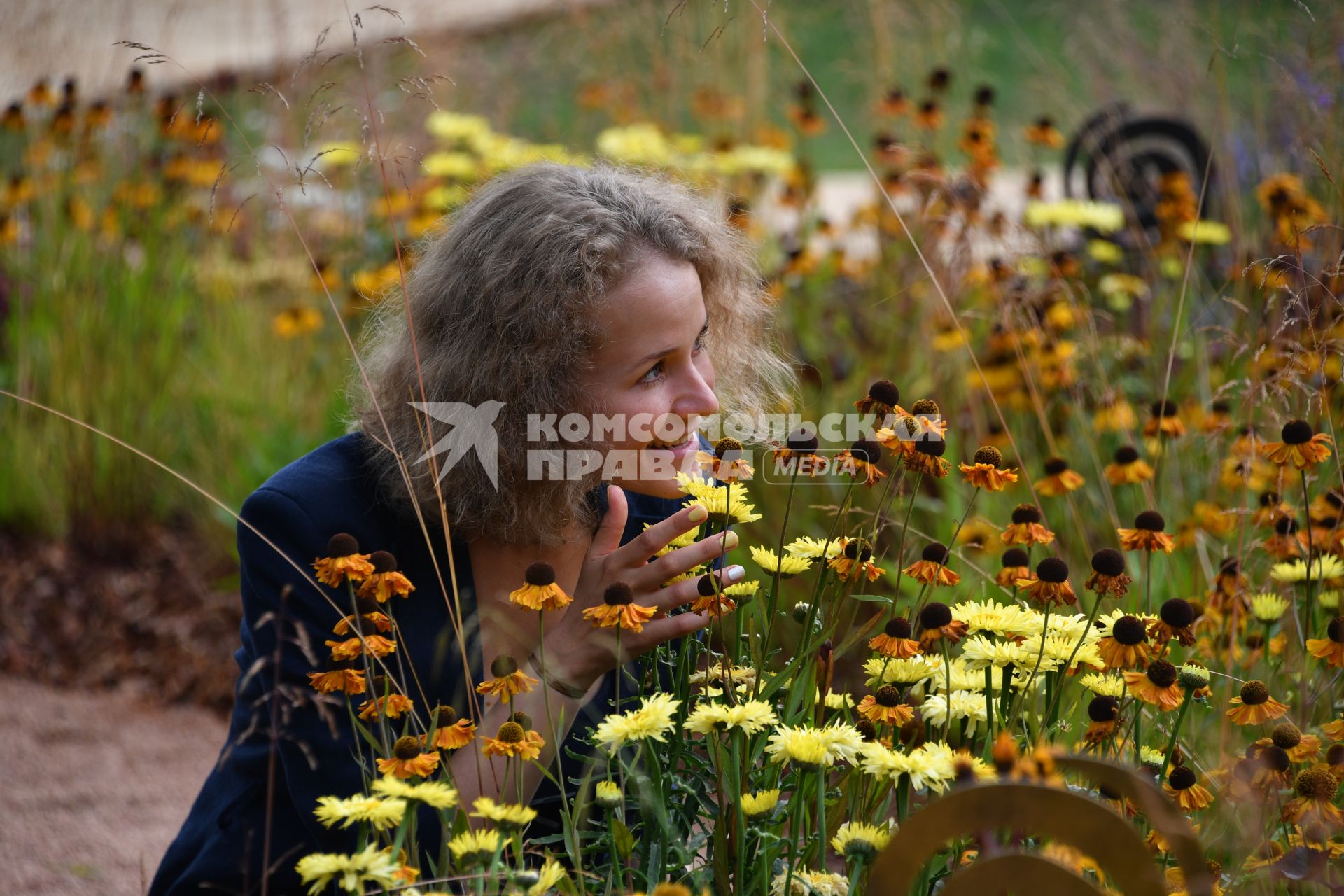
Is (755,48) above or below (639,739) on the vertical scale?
above

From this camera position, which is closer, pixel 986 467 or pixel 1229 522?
→ pixel 986 467

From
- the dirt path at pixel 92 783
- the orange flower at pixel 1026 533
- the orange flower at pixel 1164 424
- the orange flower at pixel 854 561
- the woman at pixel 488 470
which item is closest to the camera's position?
the orange flower at pixel 854 561

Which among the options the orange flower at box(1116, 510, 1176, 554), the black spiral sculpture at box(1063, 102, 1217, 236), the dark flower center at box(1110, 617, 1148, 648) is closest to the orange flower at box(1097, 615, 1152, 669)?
the dark flower center at box(1110, 617, 1148, 648)

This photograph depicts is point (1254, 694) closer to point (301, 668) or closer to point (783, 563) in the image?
point (783, 563)

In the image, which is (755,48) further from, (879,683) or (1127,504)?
(879,683)

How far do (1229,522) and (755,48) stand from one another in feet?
11.1

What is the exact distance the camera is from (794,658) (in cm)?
133

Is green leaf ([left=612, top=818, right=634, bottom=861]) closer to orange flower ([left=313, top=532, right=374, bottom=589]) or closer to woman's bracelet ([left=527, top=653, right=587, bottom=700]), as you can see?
woman's bracelet ([left=527, top=653, right=587, bottom=700])

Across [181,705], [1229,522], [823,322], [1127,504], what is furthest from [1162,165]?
[181,705]

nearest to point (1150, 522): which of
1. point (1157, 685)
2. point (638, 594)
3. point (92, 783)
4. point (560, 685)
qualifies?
point (1157, 685)

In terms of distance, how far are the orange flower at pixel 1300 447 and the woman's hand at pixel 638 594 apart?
0.78 metres

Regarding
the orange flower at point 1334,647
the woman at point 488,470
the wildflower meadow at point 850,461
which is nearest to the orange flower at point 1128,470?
the wildflower meadow at point 850,461

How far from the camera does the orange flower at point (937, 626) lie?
1.25 metres

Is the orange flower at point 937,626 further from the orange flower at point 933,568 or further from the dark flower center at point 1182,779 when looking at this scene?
the dark flower center at point 1182,779
